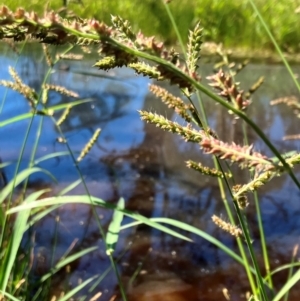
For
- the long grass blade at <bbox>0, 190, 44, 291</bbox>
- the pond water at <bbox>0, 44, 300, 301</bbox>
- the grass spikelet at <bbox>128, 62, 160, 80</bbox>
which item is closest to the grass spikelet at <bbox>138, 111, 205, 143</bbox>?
the grass spikelet at <bbox>128, 62, 160, 80</bbox>

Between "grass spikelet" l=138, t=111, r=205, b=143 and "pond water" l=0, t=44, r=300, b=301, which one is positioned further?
"pond water" l=0, t=44, r=300, b=301

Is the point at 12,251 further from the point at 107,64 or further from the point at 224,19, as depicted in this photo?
the point at 224,19

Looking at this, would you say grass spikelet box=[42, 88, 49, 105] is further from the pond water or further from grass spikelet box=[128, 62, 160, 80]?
grass spikelet box=[128, 62, 160, 80]

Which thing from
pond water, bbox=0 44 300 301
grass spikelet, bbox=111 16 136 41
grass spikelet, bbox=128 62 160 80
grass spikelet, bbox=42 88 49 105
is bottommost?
pond water, bbox=0 44 300 301

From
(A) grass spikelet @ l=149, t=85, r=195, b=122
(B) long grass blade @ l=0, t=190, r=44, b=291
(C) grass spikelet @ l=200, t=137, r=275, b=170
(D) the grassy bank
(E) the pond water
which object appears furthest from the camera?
(D) the grassy bank

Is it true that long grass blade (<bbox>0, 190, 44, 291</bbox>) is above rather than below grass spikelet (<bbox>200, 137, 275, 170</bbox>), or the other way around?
below

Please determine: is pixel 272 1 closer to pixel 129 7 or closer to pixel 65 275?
pixel 129 7

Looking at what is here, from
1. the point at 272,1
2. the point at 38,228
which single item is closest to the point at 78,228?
the point at 38,228
